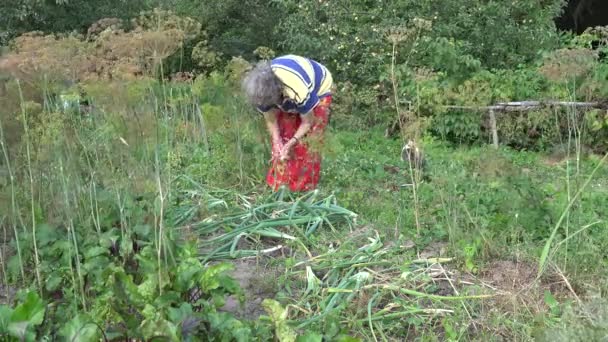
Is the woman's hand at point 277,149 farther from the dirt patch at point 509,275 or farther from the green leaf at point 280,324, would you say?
the green leaf at point 280,324

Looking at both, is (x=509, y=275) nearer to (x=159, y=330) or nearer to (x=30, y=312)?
(x=159, y=330)

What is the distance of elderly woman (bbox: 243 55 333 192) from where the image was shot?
4.75 m

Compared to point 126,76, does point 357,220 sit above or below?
below

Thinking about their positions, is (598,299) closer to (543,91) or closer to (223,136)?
(223,136)

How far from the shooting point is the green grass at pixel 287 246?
108 inches

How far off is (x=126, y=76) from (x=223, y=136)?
2313mm

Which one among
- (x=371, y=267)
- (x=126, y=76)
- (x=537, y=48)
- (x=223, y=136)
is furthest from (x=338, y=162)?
(x=537, y=48)

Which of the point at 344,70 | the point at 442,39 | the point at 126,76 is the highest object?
the point at 126,76

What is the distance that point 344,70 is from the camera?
10.9 m

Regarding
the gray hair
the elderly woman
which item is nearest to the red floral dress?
the elderly woman

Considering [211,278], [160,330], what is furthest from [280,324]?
[160,330]

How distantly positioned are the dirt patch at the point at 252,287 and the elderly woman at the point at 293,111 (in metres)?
1.03

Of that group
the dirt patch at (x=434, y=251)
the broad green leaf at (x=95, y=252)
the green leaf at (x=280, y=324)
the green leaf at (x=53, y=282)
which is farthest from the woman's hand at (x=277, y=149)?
the green leaf at (x=280, y=324)

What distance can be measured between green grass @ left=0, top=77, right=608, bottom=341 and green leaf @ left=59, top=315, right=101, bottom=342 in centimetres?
1
